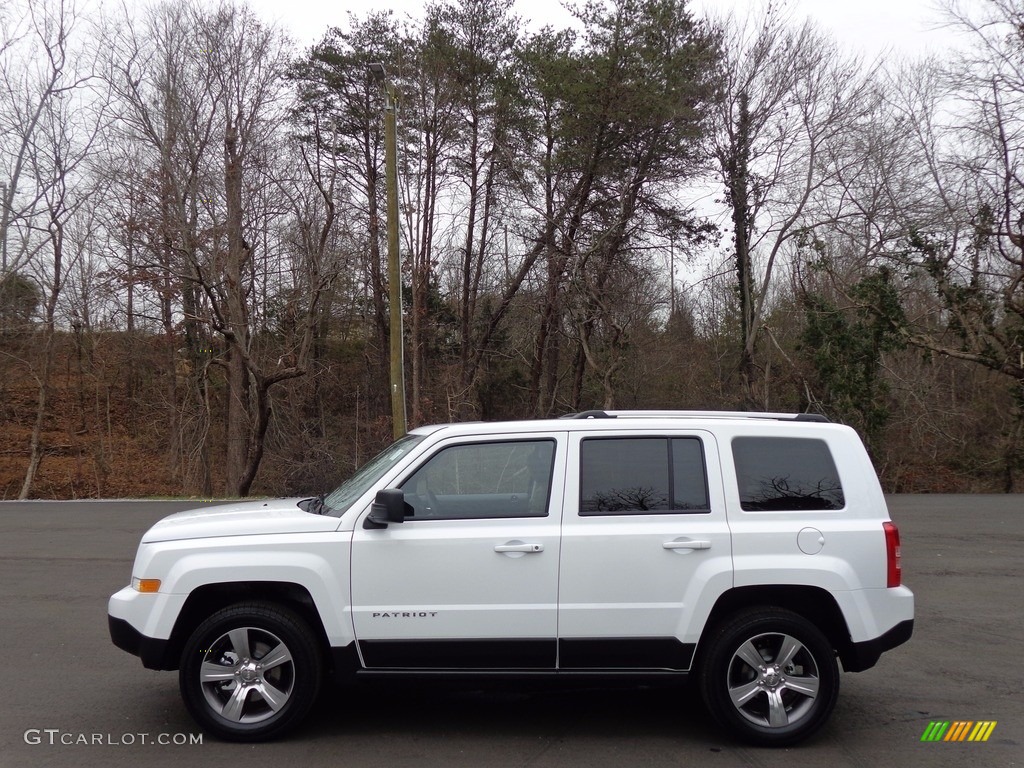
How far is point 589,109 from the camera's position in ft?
84.7

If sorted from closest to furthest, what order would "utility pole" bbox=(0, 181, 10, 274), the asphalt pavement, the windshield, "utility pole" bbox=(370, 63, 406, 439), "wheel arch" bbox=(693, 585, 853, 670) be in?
1. the asphalt pavement
2. "wheel arch" bbox=(693, 585, 853, 670)
3. the windshield
4. "utility pole" bbox=(370, 63, 406, 439)
5. "utility pole" bbox=(0, 181, 10, 274)

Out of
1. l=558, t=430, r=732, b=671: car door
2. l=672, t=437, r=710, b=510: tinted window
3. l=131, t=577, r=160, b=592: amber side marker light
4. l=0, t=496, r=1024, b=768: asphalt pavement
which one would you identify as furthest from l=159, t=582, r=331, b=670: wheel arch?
l=672, t=437, r=710, b=510: tinted window

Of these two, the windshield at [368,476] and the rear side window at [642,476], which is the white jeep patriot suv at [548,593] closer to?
the rear side window at [642,476]

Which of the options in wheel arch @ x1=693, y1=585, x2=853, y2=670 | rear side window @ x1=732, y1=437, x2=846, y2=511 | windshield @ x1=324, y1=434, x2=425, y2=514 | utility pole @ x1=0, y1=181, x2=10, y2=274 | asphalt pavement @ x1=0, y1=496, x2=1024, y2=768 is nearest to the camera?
asphalt pavement @ x1=0, y1=496, x2=1024, y2=768

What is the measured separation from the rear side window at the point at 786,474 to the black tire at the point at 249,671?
8.75ft

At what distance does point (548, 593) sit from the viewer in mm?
4914

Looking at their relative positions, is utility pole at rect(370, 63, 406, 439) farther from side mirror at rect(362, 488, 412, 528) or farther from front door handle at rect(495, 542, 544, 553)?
front door handle at rect(495, 542, 544, 553)

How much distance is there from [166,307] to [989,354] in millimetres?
24209

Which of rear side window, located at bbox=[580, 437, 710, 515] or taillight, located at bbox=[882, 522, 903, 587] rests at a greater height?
rear side window, located at bbox=[580, 437, 710, 515]

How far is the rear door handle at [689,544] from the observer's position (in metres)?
4.95

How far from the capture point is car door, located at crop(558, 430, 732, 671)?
4.91m

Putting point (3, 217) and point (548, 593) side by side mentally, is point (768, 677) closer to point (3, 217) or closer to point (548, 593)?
point (548, 593)

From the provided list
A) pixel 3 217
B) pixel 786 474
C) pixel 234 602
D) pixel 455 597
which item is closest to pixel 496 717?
pixel 455 597

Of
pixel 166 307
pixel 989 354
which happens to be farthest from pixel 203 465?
pixel 989 354
